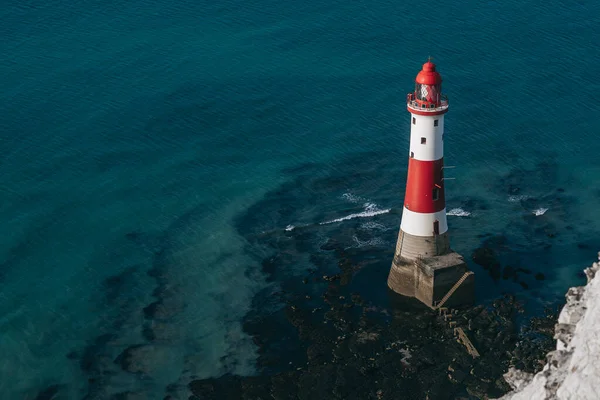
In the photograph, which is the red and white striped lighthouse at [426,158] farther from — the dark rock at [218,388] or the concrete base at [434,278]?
the dark rock at [218,388]

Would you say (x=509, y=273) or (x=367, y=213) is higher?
(x=367, y=213)

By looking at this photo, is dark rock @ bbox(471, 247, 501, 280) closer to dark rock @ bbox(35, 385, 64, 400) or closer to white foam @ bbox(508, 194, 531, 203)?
white foam @ bbox(508, 194, 531, 203)

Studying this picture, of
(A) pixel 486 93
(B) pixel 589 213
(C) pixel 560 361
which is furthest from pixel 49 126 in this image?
(C) pixel 560 361

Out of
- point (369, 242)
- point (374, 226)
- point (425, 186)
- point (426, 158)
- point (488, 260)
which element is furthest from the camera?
point (374, 226)

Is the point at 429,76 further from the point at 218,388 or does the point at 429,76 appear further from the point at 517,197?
the point at 517,197

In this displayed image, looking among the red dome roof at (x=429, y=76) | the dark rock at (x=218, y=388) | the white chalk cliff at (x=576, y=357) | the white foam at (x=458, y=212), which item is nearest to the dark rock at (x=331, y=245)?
the white foam at (x=458, y=212)

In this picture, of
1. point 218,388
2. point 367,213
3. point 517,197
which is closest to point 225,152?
point 367,213

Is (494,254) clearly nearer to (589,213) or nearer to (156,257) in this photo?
(589,213)
